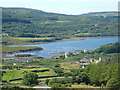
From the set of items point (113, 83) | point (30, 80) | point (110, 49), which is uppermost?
point (113, 83)

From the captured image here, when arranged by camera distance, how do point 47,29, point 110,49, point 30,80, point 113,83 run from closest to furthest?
point 113,83
point 30,80
point 110,49
point 47,29

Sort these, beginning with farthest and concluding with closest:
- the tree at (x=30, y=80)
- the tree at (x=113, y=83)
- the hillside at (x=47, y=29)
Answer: the hillside at (x=47, y=29), the tree at (x=30, y=80), the tree at (x=113, y=83)

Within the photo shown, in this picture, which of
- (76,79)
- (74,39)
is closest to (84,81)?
(76,79)

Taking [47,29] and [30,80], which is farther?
[47,29]

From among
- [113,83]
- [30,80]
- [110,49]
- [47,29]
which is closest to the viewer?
[113,83]

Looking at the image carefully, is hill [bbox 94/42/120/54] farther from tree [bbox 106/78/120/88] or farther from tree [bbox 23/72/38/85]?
tree [bbox 106/78/120/88]

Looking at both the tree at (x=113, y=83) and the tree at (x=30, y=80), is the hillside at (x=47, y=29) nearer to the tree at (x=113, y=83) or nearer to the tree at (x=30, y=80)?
the tree at (x=30, y=80)

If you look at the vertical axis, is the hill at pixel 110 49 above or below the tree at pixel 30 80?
below

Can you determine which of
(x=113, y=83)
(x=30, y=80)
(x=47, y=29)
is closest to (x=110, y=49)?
(x=30, y=80)

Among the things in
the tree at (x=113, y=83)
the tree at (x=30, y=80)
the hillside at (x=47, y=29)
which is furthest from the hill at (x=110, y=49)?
the hillside at (x=47, y=29)

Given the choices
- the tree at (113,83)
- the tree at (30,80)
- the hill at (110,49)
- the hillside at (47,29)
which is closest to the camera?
the tree at (113,83)

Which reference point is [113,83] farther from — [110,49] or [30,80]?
[110,49]
